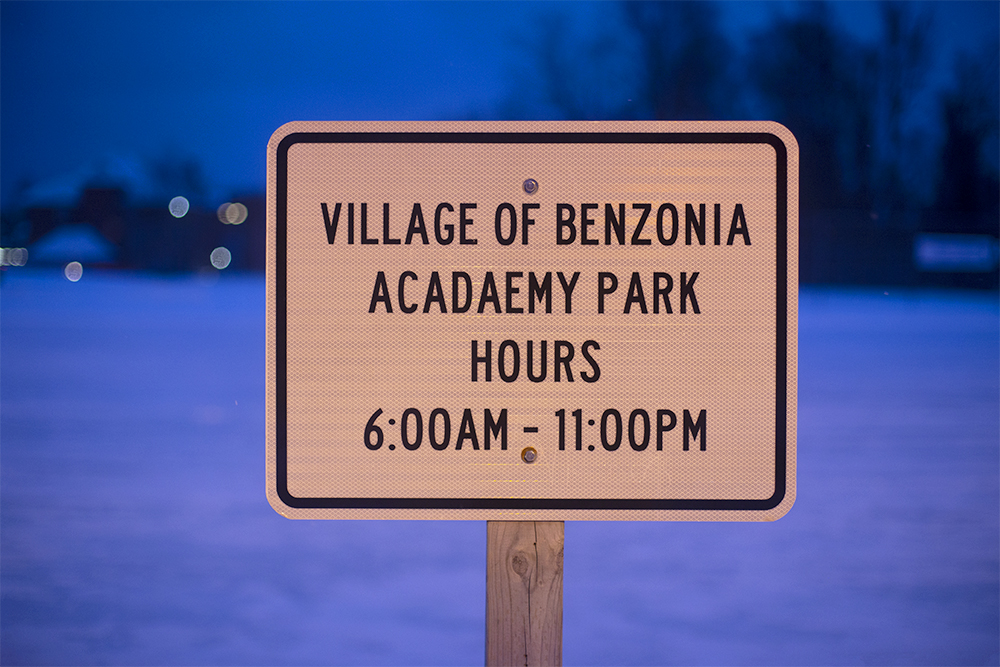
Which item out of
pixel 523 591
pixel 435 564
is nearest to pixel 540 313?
pixel 523 591

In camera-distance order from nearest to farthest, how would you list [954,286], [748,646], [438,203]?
[438,203]
[748,646]
[954,286]

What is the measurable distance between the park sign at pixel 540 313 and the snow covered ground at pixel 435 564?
2422 millimetres

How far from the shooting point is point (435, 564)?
4363mm

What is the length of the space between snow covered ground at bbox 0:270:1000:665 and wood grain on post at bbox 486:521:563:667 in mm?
2316

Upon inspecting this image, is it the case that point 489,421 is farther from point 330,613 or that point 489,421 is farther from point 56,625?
point 56,625

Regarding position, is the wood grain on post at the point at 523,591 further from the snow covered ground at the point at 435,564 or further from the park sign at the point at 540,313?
the snow covered ground at the point at 435,564

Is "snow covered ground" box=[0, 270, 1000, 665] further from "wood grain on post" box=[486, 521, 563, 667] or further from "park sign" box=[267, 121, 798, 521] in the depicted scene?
"park sign" box=[267, 121, 798, 521]

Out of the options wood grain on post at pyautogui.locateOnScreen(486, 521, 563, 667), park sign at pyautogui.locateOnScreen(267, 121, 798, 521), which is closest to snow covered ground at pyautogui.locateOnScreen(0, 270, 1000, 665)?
wood grain on post at pyautogui.locateOnScreen(486, 521, 563, 667)

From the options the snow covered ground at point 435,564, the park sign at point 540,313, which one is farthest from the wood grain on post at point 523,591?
the snow covered ground at point 435,564

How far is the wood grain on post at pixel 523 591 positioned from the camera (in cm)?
116

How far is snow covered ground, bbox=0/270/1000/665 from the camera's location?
346 centimetres

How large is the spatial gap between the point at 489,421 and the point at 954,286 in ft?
50.1
